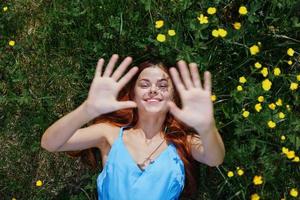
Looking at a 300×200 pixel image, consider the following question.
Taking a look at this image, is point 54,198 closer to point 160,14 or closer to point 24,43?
point 24,43

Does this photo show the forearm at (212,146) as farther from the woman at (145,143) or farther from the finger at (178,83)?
the finger at (178,83)

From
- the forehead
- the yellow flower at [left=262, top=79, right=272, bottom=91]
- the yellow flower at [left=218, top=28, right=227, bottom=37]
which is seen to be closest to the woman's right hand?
the forehead

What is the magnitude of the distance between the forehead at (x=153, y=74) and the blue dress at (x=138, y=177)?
19.1 inches

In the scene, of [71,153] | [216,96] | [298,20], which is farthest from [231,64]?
[71,153]

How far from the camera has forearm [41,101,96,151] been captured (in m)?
3.26

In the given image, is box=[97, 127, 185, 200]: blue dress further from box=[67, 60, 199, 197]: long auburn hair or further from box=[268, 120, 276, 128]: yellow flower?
box=[268, 120, 276, 128]: yellow flower

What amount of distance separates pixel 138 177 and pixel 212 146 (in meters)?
0.63

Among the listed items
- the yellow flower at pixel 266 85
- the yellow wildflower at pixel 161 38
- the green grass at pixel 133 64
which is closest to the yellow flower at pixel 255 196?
the green grass at pixel 133 64

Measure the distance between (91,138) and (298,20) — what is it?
5.96ft

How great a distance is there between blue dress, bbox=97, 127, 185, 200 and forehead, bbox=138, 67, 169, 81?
486 millimetres

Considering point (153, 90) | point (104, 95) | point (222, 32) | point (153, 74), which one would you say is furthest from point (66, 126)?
point (222, 32)

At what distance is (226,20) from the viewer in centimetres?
427

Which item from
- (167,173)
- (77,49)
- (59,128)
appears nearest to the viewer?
(59,128)

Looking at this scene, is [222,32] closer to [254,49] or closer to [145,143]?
[254,49]
